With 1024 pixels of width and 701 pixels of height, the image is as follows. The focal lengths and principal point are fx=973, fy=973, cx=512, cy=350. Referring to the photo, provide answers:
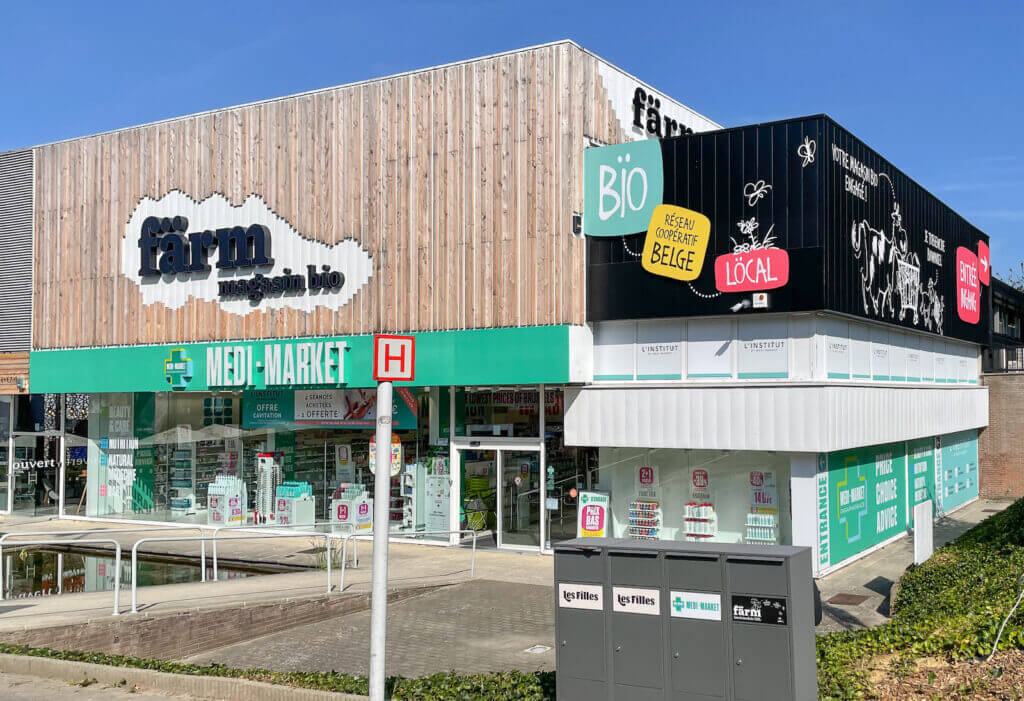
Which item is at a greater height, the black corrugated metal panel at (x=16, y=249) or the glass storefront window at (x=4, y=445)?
the black corrugated metal panel at (x=16, y=249)

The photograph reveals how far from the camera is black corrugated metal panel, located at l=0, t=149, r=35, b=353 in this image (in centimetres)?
2512

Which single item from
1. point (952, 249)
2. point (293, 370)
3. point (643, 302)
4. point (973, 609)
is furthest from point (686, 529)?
point (952, 249)

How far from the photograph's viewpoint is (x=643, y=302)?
16906 millimetres

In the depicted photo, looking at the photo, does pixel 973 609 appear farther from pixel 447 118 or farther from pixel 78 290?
pixel 78 290

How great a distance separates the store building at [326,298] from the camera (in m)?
17.8

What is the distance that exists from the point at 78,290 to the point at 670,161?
15441 millimetres

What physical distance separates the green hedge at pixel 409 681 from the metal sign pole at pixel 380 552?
1233 millimetres

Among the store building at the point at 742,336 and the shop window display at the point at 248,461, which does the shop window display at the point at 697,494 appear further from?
the shop window display at the point at 248,461

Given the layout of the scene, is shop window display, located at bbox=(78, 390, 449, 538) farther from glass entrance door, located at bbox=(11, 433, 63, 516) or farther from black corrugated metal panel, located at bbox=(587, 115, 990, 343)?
black corrugated metal panel, located at bbox=(587, 115, 990, 343)

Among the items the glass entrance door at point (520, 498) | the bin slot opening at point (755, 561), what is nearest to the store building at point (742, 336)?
the glass entrance door at point (520, 498)

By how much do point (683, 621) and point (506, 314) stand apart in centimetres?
1111

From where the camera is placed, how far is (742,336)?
1628 centimetres

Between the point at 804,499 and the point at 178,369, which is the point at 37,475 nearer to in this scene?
the point at 178,369

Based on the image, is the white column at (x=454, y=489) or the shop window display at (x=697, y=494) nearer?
the shop window display at (x=697, y=494)
